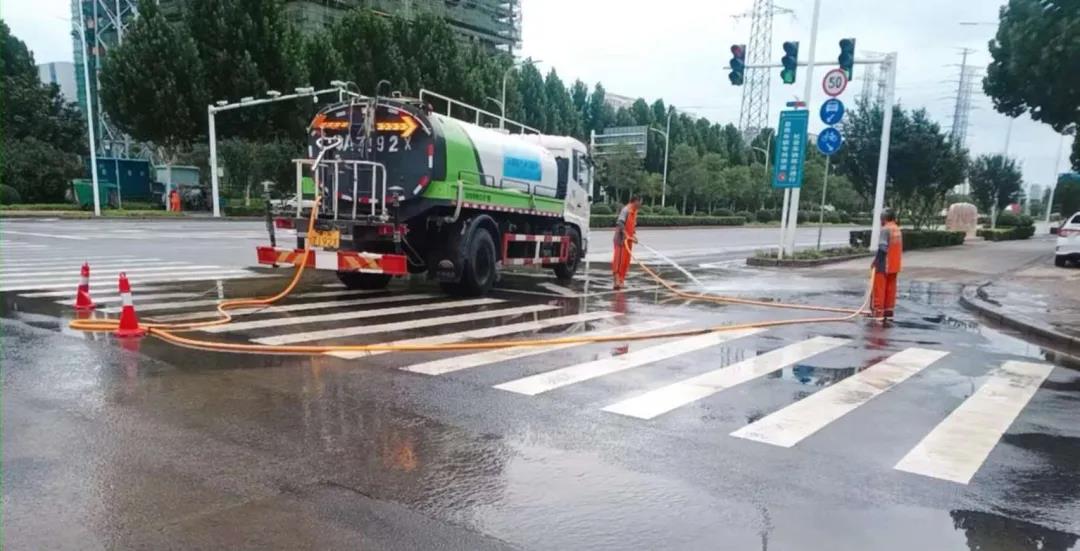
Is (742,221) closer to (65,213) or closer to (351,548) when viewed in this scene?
(65,213)

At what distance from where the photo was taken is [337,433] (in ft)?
17.1

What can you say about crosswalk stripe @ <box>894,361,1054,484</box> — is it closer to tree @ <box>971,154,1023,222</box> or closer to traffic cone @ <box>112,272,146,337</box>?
traffic cone @ <box>112,272,146,337</box>

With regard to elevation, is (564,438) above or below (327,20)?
below

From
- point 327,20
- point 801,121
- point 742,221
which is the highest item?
point 327,20

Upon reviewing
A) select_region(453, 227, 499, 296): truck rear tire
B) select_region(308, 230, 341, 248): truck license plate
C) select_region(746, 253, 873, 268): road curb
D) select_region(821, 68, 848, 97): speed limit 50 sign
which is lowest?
select_region(746, 253, 873, 268): road curb

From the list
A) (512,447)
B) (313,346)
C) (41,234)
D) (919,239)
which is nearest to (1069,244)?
(919,239)

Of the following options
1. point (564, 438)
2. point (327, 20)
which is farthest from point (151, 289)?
point (327, 20)

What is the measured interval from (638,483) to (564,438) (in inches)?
35.6

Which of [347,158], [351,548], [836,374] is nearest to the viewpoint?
[351,548]

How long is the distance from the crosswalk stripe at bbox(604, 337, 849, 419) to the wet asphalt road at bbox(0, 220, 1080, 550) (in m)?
0.04

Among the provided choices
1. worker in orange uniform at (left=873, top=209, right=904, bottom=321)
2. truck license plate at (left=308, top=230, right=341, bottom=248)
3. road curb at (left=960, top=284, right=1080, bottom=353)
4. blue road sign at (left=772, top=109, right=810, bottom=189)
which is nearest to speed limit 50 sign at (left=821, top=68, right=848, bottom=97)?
blue road sign at (left=772, top=109, right=810, bottom=189)

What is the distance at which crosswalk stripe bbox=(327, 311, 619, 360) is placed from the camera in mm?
7868

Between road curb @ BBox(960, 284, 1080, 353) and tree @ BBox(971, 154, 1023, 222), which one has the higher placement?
tree @ BBox(971, 154, 1023, 222)

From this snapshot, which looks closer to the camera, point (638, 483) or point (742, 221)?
point (638, 483)
